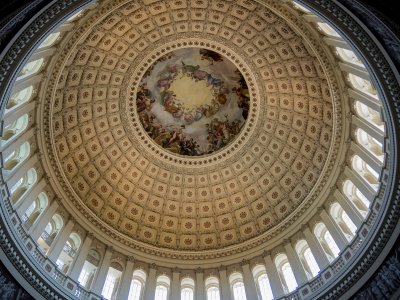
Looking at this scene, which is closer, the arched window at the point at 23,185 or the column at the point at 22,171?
the column at the point at 22,171

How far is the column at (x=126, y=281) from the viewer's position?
23297 millimetres

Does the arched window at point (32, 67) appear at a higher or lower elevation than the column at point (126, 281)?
higher

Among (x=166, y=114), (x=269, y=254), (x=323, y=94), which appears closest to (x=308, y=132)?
(x=323, y=94)

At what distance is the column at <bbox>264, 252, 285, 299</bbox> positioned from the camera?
22861mm

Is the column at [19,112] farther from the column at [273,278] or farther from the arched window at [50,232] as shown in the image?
the column at [273,278]

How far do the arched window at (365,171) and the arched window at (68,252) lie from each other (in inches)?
592

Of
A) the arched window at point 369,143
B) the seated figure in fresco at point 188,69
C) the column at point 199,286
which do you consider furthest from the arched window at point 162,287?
the seated figure in fresco at point 188,69

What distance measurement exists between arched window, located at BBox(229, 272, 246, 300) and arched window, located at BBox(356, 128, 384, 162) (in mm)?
9965

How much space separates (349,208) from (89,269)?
13.6m

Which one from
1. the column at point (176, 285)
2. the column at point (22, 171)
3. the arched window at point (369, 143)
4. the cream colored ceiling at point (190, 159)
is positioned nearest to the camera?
the column at point (22, 171)

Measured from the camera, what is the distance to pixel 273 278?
24.0 metres

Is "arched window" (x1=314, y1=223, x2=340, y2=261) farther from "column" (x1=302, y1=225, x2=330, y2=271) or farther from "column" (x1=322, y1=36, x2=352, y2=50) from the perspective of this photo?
"column" (x1=322, y1=36, x2=352, y2=50)

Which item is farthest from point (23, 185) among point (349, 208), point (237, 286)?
point (349, 208)

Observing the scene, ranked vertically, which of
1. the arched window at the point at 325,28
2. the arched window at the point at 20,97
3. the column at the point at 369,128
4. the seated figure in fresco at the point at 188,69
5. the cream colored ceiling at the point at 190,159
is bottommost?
the column at the point at 369,128
